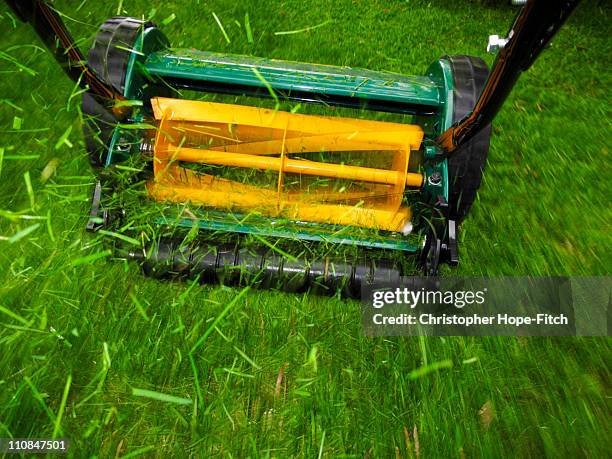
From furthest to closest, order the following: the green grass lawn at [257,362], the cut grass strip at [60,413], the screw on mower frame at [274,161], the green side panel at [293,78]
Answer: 1. the green side panel at [293,78]
2. the screw on mower frame at [274,161]
3. the green grass lawn at [257,362]
4. the cut grass strip at [60,413]

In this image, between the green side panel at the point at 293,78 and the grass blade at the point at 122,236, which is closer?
the grass blade at the point at 122,236

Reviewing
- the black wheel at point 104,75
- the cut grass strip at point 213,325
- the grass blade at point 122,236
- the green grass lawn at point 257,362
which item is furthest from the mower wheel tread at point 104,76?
the cut grass strip at point 213,325

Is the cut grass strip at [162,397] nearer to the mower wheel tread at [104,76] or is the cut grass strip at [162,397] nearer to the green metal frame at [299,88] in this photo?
the green metal frame at [299,88]

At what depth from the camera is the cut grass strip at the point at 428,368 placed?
176 cm

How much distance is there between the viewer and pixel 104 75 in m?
1.88

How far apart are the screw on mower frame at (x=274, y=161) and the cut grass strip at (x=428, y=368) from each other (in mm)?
391

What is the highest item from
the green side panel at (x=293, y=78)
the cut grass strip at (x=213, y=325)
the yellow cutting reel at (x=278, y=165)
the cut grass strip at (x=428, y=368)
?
the green side panel at (x=293, y=78)

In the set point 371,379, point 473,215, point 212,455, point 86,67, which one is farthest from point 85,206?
point 473,215

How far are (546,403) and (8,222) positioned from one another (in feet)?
8.43

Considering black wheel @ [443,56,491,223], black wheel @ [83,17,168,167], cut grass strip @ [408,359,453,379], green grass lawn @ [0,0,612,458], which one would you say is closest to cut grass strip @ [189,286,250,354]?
green grass lawn @ [0,0,612,458]

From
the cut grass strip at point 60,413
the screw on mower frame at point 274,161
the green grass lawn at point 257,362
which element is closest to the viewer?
the cut grass strip at point 60,413

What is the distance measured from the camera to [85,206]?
2.22 meters

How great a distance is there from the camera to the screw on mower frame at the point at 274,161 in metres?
1.85

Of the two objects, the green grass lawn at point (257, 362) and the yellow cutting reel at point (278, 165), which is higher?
the yellow cutting reel at point (278, 165)
